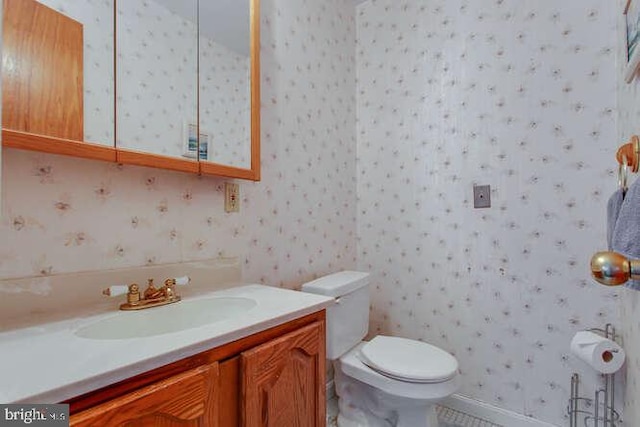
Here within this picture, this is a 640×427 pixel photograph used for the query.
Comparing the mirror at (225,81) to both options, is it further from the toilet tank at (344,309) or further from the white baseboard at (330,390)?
the white baseboard at (330,390)

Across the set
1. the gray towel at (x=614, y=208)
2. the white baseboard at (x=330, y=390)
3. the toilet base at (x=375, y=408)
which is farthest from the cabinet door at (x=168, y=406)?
the white baseboard at (x=330, y=390)

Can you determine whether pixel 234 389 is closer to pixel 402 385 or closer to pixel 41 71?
pixel 402 385

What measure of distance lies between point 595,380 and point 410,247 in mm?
975

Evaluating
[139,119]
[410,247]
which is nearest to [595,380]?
[410,247]

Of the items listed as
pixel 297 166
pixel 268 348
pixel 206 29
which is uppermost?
pixel 206 29

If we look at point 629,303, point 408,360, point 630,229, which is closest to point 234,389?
point 408,360

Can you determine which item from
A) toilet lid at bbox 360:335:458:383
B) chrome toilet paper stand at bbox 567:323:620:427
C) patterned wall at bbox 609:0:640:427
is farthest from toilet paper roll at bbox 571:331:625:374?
toilet lid at bbox 360:335:458:383

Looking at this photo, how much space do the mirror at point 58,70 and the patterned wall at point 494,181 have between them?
1.48 m

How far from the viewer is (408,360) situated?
4.37 ft

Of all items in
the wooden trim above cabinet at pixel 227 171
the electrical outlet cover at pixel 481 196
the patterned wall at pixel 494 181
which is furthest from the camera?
the electrical outlet cover at pixel 481 196

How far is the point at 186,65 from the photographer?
3.80 ft

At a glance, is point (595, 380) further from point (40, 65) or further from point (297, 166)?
point (40, 65)

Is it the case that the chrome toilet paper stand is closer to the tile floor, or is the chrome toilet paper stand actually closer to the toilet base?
the tile floor

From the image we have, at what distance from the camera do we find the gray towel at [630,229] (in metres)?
0.64
